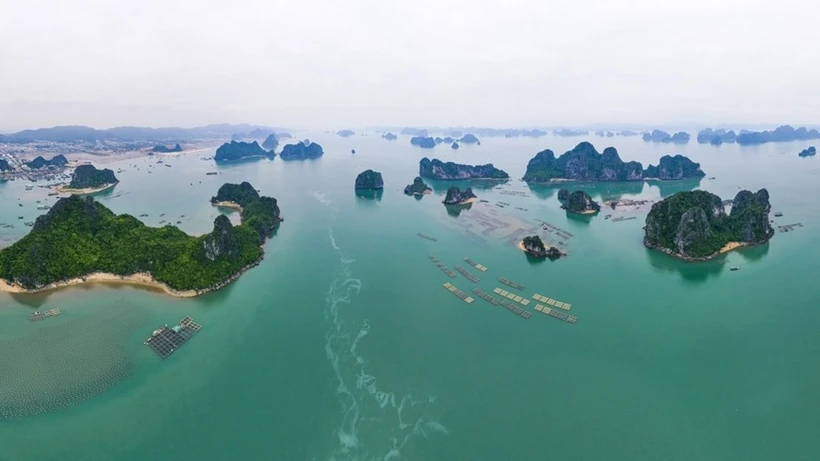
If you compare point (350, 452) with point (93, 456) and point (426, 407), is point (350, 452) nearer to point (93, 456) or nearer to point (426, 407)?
point (426, 407)

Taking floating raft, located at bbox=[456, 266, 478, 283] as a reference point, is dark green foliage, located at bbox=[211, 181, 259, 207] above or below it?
above

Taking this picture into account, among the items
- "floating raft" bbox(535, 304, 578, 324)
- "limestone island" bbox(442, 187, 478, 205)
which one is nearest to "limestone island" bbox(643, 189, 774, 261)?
"floating raft" bbox(535, 304, 578, 324)

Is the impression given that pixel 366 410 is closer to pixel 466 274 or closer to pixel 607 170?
pixel 466 274

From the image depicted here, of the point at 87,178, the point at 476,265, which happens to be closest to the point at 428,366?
the point at 476,265

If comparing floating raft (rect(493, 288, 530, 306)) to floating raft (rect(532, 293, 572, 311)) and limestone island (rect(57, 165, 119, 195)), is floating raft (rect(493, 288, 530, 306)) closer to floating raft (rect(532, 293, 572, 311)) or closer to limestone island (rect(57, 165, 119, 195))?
floating raft (rect(532, 293, 572, 311))

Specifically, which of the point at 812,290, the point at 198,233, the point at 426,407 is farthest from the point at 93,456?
the point at 812,290

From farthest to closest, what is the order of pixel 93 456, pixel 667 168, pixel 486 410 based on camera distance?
1. pixel 667 168
2. pixel 486 410
3. pixel 93 456
